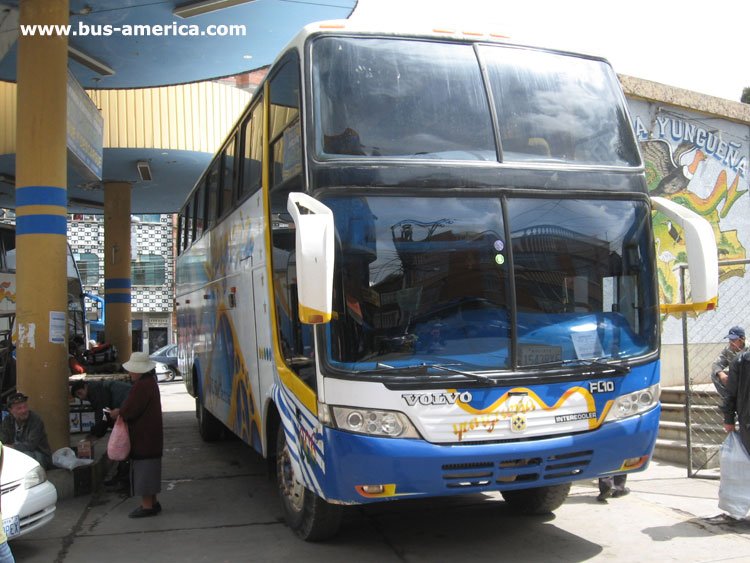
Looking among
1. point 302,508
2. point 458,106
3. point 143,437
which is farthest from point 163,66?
point 302,508

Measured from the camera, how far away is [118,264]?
70.0ft

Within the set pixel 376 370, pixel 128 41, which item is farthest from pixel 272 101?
pixel 128 41

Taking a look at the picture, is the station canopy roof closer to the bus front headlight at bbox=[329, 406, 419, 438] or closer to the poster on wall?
the poster on wall

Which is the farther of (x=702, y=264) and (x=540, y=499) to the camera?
(x=540, y=499)

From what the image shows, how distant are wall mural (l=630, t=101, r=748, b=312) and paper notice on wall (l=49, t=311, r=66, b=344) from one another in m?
8.30

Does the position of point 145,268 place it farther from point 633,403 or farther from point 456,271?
point 633,403

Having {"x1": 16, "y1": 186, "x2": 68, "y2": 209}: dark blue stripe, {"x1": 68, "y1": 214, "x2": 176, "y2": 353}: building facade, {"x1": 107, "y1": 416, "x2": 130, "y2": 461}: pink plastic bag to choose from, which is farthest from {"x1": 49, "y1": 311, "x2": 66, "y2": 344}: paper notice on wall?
{"x1": 68, "y1": 214, "x2": 176, "y2": 353}: building facade

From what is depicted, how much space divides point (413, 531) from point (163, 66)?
35.2 feet

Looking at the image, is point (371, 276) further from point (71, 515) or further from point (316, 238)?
point (71, 515)

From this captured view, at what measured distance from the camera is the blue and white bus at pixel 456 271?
16.1ft

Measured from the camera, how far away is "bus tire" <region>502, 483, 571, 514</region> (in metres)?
6.51

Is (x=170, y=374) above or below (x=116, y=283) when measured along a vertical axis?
below

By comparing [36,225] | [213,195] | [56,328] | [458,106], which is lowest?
[56,328]

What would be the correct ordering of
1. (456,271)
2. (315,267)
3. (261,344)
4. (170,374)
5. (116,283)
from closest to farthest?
(315,267)
(456,271)
(261,344)
(116,283)
(170,374)
